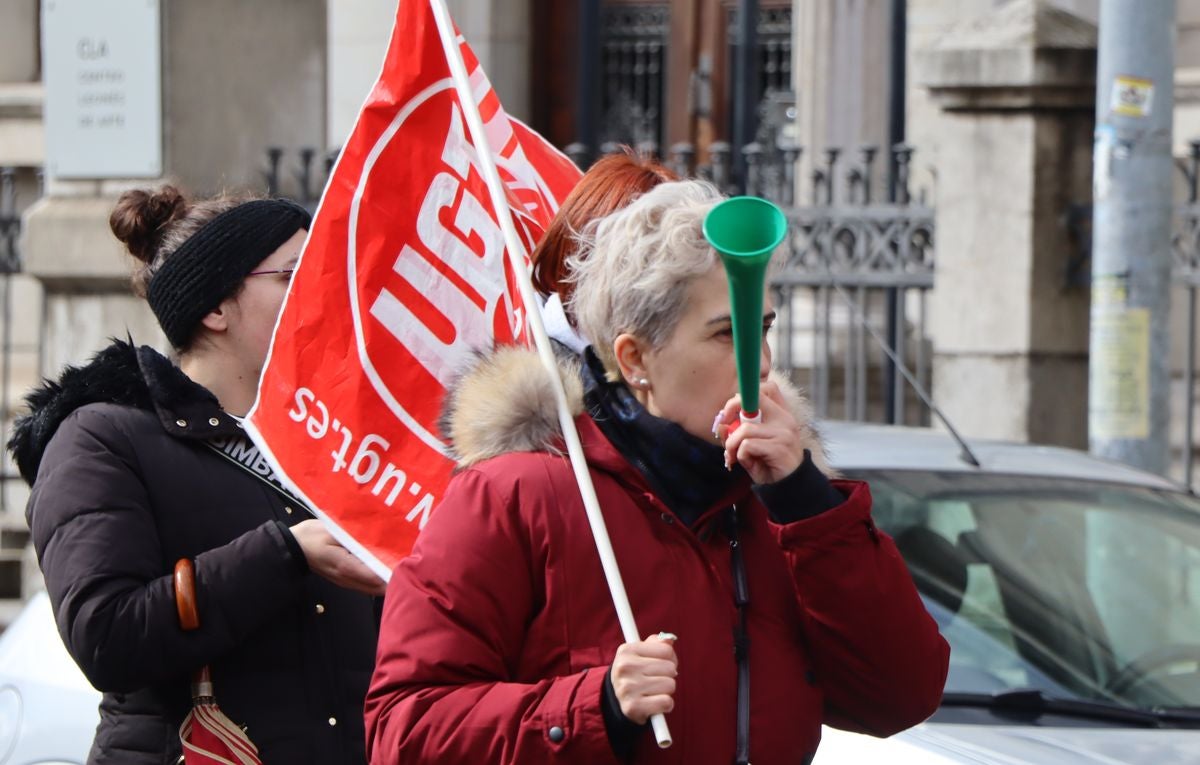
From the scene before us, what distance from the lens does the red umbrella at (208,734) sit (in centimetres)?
270

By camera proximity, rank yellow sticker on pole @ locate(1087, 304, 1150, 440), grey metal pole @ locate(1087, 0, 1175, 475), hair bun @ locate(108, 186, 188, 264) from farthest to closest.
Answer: yellow sticker on pole @ locate(1087, 304, 1150, 440)
grey metal pole @ locate(1087, 0, 1175, 475)
hair bun @ locate(108, 186, 188, 264)

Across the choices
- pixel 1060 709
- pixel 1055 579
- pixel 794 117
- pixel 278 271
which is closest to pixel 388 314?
pixel 278 271

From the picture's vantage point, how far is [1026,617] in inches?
149

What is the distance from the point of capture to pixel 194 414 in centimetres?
286

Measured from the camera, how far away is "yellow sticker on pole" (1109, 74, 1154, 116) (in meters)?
5.27

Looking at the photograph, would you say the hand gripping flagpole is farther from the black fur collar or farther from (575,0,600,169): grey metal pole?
(575,0,600,169): grey metal pole

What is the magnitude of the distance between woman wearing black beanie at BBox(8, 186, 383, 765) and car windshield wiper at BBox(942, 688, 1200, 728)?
1229 mm

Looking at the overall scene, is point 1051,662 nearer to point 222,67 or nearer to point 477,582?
point 477,582

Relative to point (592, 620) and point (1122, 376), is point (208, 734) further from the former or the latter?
point (1122, 376)

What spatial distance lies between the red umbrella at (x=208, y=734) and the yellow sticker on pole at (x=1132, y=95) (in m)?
3.46

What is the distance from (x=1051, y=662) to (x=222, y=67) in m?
6.12

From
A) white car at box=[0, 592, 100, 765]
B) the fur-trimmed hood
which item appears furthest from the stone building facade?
the fur-trimmed hood

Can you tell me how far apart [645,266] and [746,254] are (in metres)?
0.32

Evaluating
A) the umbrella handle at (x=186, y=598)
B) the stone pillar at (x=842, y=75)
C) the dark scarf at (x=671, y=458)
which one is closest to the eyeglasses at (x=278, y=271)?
the umbrella handle at (x=186, y=598)
